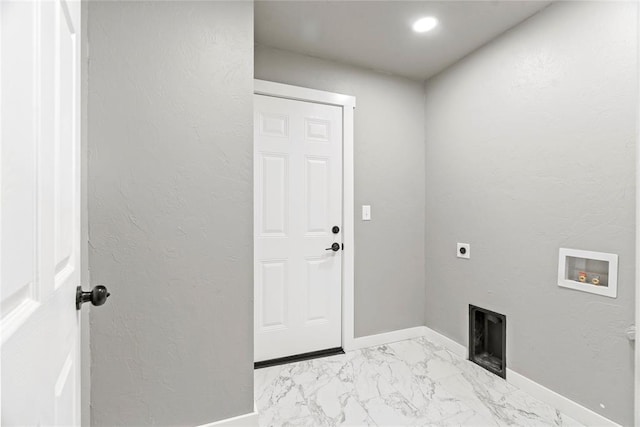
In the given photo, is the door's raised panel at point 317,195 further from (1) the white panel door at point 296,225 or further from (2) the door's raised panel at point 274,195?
(2) the door's raised panel at point 274,195

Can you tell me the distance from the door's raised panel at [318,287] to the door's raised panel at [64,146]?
5.98ft

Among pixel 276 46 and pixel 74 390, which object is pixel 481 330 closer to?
pixel 74 390

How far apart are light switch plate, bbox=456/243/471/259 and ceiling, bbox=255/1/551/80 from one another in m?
1.55

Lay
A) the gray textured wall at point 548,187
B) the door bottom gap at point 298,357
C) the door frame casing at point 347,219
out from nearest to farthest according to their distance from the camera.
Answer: the gray textured wall at point 548,187, the door bottom gap at point 298,357, the door frame casing at point 347,219

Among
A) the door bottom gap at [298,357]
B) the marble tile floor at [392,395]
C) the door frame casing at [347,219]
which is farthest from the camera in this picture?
the door frame casing at [347,219]

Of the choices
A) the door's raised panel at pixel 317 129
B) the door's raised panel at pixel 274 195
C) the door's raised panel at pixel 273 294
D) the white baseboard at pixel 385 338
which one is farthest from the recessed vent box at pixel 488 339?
the door's raised panel at pixel 317 129

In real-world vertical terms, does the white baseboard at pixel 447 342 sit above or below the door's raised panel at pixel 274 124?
below

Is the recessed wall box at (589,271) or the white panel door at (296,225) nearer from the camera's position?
the recessed wall box at (589,271)

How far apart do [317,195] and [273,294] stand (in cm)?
86

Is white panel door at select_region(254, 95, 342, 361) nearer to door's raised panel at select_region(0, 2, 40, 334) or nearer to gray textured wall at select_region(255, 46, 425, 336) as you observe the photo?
gray textured wall at select_region(255, 46, 425, 336)

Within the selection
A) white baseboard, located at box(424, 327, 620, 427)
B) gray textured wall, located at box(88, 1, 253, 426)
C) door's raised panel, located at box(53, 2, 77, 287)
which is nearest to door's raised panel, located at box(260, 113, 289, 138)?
gray textured wall, located at box(88, 1, 253, 426)

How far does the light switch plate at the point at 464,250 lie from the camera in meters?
2.43

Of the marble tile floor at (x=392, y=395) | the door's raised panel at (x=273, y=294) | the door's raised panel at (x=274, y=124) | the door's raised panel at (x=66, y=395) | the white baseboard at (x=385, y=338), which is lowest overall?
the marble tile floor at (x=392, y=395)

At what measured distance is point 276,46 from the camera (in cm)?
230
